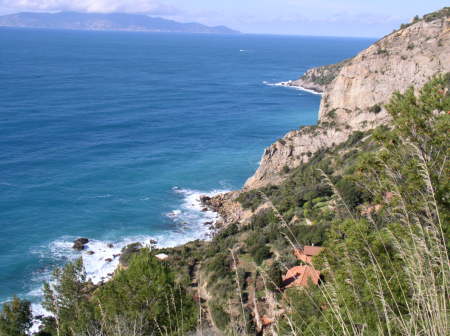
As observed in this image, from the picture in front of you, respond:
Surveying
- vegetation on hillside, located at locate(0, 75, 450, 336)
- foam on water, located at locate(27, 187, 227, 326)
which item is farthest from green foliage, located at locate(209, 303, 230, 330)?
foam on water, located at locate(27, 187, 227, 326)

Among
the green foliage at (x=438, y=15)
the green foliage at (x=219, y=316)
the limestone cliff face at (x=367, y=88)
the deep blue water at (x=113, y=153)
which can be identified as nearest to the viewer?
the green foliage at (x=219, y=316)

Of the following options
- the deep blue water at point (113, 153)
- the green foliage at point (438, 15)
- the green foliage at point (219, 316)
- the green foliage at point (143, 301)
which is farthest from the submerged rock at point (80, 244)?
the green foliage at point (438, 15)

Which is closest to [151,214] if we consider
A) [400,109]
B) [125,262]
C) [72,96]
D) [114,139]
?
[125,262]

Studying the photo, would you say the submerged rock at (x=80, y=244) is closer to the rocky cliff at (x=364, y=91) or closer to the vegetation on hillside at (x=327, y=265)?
the vegetation on hillside at (x=327, y=265)

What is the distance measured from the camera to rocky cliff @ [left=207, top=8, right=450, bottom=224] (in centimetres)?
3900

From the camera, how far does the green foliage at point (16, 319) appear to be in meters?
17.3

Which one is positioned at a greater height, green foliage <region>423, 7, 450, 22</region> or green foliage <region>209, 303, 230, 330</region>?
green foliage <region>423, 7, 450, 22</region>

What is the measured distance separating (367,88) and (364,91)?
1.41 feet

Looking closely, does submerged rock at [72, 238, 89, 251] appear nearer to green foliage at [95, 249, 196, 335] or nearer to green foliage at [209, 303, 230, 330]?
green foliage at [209, 303, 230, 330]

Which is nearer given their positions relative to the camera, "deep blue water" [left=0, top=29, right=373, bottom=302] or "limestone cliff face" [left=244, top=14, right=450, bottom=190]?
"deep blue water" [left=0, top=29, right=373, bottom=302]

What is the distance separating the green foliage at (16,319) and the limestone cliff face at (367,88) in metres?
25.5

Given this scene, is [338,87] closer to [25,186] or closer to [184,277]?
[184,277]

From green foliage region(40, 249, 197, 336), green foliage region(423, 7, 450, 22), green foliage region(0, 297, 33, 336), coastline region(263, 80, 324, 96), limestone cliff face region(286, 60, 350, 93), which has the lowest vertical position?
green foliage region(0, 297, 33, 336)

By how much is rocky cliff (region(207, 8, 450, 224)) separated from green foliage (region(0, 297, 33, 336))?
20.4m
